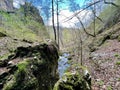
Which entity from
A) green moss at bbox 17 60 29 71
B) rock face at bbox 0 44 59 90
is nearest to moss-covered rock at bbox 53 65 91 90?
rock face at bbox 0 44 59 90

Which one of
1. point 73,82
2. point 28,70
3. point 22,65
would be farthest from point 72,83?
point 22,65

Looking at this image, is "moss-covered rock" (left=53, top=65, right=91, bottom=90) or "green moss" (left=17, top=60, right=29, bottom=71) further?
"green moss" (left=17, top=60, right=29, bottom=71)

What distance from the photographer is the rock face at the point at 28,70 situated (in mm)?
7414

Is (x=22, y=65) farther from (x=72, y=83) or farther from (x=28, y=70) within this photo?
(x=72, y=83)

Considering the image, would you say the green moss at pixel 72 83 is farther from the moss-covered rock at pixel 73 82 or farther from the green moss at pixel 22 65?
the green moss at pixel 22 65

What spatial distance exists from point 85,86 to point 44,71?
2276 mm

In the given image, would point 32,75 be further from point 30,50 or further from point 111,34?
point 111,34

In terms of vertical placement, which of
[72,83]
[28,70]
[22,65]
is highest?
[22,65]

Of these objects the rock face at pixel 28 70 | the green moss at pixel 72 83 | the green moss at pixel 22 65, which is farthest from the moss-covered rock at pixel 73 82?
the green moss at pixel 22 65

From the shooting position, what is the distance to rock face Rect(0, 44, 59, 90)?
7.41 metres

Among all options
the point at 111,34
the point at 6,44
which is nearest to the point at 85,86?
the point at 6,44

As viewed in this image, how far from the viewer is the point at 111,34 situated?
80.7 ft

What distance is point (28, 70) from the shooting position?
785 centimetres

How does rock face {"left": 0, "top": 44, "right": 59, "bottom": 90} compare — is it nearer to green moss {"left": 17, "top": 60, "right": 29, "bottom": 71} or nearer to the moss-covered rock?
green moss {"left": 17, "top": 60, "right": 29, "bottom": 71}
